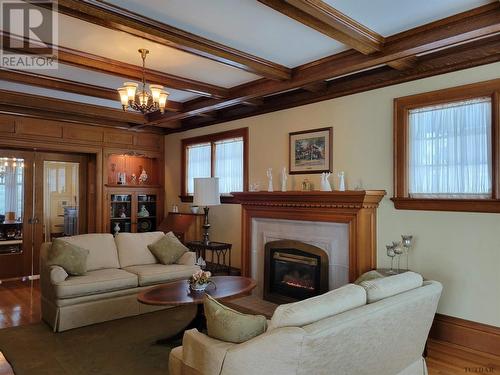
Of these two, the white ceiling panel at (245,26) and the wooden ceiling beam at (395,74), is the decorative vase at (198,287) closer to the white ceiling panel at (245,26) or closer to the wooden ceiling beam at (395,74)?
the white ceiling panel at (245,26)

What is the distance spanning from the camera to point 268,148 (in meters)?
5.57

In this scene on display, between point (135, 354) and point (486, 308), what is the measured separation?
324cm

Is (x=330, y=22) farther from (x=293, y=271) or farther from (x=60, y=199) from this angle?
(x=60, y=199)

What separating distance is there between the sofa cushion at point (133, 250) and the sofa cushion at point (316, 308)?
3451mm

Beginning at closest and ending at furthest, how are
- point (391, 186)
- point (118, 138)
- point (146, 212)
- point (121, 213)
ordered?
1. point (391, 186)
2. point (118, 138)
3. point (121, 213)
4. point (146, 212)

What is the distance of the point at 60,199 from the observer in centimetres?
674

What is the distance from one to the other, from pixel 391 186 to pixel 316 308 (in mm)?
2455

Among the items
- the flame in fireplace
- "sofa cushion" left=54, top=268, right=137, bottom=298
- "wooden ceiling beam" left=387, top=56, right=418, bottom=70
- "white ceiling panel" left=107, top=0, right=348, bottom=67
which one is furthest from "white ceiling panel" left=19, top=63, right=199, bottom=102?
the flame in fireplace

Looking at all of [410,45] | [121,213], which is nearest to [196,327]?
[410,45]

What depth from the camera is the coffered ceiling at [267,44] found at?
2.89m


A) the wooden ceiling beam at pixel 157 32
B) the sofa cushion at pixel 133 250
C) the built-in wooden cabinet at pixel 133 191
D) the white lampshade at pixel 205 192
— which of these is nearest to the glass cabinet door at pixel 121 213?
the built-in wooden cabinet at pixel 133 191

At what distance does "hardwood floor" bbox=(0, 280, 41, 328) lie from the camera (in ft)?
14.2

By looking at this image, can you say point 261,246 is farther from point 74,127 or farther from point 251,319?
point 74,127

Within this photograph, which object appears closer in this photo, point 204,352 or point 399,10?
Answer: point 204,352
